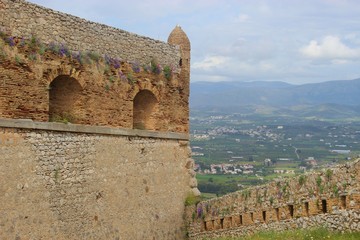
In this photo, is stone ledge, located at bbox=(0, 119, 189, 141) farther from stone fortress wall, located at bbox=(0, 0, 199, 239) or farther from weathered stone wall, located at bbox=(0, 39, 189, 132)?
weathered stone wall, located at bbox=(0, 39, 189, 132)

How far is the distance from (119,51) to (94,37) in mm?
1116

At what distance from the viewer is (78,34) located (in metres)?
16.7

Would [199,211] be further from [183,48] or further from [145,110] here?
[183,48]

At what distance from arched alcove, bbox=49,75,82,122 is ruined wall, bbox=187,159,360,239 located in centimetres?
536

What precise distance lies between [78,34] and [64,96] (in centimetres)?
171

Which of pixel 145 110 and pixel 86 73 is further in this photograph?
pixel 145 110

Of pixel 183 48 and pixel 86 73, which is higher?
pixel 183 48

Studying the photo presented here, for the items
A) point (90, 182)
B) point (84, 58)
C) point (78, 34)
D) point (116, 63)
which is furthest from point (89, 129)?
point (78, 34)

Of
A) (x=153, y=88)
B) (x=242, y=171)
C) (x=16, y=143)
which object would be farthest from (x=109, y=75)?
(x=242, y=171)

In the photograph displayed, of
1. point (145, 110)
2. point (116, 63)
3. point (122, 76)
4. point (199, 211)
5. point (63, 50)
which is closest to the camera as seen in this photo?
point (63, 50)

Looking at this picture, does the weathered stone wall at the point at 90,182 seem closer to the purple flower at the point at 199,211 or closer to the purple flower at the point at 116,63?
the purple flower at the point at 199,211

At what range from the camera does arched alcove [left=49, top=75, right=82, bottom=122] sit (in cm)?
1659

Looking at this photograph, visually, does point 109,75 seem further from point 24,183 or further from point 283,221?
point 283,221

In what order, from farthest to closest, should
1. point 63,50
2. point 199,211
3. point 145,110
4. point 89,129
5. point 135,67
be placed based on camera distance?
point 145,110
point 199,211
point 135,67
point 89,129
point 63,50
